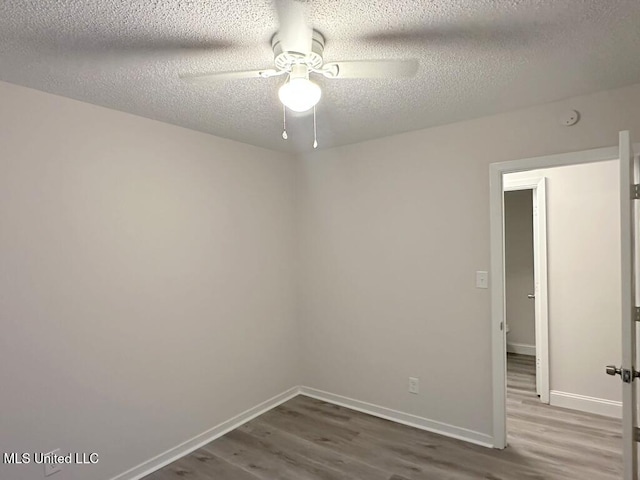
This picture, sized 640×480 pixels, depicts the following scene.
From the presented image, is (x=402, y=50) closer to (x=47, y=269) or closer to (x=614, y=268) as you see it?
(x=47, y=269)

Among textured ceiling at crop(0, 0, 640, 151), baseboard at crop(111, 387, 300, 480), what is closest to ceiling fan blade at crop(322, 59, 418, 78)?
textured ceiling at crop(0, 0, 640, 151)

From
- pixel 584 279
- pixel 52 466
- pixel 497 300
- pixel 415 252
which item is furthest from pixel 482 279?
pixel 52 466

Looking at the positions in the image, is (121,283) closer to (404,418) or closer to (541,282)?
(404,418)

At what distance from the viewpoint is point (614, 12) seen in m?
1.42

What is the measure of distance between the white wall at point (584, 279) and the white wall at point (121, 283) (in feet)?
9.01

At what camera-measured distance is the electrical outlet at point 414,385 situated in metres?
3.02

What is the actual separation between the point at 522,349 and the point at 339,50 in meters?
4.92

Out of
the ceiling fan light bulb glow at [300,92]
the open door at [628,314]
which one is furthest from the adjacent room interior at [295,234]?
the open door at [628,314]

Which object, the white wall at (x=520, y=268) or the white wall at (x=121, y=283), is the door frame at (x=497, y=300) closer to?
the white wall at (x=121, y=283)

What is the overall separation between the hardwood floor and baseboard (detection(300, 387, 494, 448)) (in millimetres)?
68

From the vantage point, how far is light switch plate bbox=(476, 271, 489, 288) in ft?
8.79

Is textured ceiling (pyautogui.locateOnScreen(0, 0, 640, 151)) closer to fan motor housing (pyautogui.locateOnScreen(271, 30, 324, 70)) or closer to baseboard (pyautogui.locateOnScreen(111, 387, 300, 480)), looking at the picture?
fan motor housing (pyautogui.locateOnScreen(271, 30, 324, 70))

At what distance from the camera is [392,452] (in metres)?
2.64

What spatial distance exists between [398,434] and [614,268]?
7.65 feet
